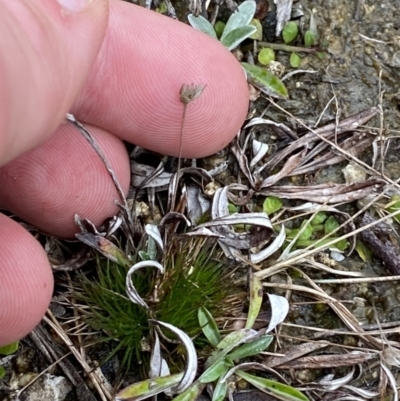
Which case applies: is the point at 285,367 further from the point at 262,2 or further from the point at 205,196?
the point at 262,2

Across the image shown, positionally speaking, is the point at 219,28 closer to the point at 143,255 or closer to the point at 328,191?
the point at 328,191

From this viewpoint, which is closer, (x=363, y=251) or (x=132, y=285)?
(x=132, y=285)

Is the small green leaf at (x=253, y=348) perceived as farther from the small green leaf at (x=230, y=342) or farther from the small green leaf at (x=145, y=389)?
the small green leaf at (x=145, y=389)

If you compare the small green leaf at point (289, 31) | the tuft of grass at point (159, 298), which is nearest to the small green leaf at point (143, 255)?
the tuft of grass at point (159, 298)

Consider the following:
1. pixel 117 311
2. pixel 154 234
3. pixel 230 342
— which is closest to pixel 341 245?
pixel 230 342

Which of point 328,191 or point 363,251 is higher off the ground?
point 328,191

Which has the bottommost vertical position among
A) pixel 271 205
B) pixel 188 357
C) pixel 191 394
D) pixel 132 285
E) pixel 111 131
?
pixel 191 394

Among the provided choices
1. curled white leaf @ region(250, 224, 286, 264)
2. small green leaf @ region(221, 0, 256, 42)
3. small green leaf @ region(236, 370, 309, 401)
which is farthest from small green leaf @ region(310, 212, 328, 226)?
small green leaf @ region(221, 0, 256, 42)
